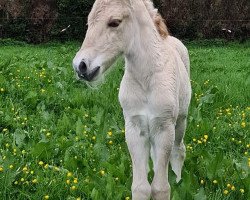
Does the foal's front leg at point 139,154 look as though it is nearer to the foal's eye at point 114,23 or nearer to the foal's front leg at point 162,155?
the foal's front leg at point 162,155

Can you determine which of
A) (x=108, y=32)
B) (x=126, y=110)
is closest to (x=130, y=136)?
(x=126, y=110)

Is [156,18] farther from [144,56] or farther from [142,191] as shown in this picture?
[142,191]

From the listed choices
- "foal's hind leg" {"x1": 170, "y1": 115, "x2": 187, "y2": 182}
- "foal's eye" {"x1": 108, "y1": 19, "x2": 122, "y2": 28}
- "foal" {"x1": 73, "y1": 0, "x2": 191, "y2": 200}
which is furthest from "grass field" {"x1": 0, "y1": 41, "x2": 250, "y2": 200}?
"foal's eye" {"x1": 108, "y1": 19, "x2": 122, "y2": 28}

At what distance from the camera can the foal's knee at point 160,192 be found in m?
4.27

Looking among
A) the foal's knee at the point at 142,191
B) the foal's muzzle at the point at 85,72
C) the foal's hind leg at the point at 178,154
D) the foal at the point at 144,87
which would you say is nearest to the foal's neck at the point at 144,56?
the foal at the point at 144,87

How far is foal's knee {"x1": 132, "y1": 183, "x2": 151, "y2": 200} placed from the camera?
13.9 ft

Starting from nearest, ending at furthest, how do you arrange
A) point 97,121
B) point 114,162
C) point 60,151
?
1. point 114,162
2. point 60,151
3. point 97,121

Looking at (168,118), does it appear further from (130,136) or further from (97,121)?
(97,121)

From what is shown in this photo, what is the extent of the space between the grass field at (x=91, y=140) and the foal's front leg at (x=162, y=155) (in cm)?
21

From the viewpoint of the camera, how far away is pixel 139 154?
424cm

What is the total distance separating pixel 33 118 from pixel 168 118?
369 cm

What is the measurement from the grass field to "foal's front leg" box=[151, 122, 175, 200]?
0.68ft

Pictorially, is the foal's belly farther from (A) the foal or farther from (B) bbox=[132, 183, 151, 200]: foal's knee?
(B) bbox=[132, 183, 151, 200]: foal's knee

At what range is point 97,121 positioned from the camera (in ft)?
23.3
